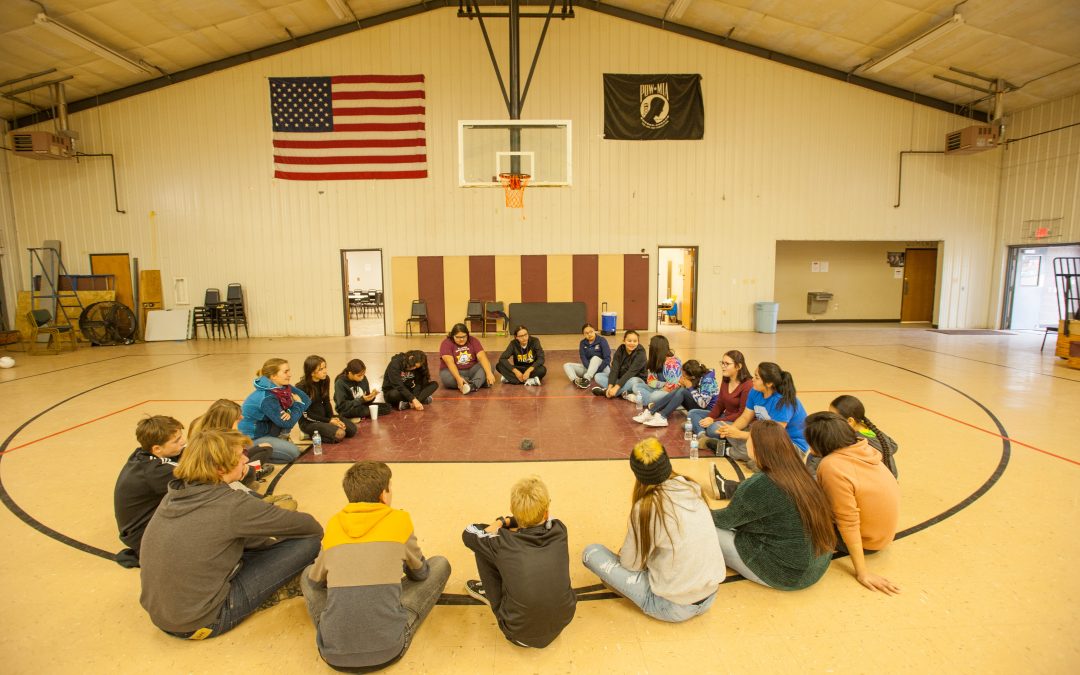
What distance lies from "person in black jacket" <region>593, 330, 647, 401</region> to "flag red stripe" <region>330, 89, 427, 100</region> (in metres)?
11.3

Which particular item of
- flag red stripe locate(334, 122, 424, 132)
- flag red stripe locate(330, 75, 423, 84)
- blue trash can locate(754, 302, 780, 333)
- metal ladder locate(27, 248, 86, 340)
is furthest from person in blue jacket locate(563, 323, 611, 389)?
metal ladder locate(27, 248, 86, 340)

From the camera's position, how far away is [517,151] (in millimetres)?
13227

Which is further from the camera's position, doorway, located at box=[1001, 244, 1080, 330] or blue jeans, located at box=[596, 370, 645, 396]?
doorway, located at box=[1001, 244, 1080, 330]

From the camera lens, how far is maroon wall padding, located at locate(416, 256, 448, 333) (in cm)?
1573

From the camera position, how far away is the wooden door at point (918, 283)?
18406mm

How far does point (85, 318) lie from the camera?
1428cm

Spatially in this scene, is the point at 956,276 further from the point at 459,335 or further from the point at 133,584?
the point at 133,584

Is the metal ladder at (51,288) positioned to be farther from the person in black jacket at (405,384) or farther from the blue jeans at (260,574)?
the blue jeans at (260,574)

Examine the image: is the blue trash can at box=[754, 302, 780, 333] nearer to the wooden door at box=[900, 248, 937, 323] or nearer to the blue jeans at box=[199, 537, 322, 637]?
the wooden door at box=[900, 248, 937, 323]

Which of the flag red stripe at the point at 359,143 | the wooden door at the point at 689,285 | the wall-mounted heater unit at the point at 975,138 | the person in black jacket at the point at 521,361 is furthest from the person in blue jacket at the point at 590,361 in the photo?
the wall-mounted heater unit at the point at 975,138

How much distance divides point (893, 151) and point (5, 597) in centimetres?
2010

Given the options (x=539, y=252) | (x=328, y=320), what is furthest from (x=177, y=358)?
(x=539, y=252)

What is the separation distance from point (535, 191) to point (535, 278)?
2563mm

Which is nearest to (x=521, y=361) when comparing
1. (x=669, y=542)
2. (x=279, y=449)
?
(x=279, y=449)
